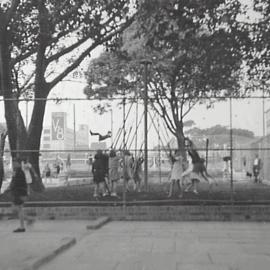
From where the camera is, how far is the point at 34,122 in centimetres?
Result: 1941

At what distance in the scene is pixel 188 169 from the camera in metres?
17.8

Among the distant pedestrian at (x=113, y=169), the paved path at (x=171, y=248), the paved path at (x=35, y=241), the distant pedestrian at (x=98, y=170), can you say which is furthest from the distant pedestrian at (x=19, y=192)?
the distant pedestrian at (x=113, y=169)

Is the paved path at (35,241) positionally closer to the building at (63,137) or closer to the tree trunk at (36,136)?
the building at (63,137)

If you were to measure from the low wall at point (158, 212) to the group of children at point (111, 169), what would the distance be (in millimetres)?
1189

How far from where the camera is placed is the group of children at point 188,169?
17578 mm

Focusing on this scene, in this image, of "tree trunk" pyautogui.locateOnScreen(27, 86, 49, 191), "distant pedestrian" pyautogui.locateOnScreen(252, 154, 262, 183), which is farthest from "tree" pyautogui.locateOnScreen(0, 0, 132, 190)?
"distant pedestrian" pyautogui.locateOnScreen(252, 154, 262, 183)

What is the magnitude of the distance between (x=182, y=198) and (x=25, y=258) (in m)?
8.33

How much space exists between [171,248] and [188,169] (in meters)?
6.82

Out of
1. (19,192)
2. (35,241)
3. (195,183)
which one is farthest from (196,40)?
(35,241)

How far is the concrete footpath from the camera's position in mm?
9328

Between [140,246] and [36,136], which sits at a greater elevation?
[36,136]

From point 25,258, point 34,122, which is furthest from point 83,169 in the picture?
point 25,258

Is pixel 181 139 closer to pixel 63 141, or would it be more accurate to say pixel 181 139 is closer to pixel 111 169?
pixel 111 169

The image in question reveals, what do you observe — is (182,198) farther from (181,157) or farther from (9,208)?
(9,208)
